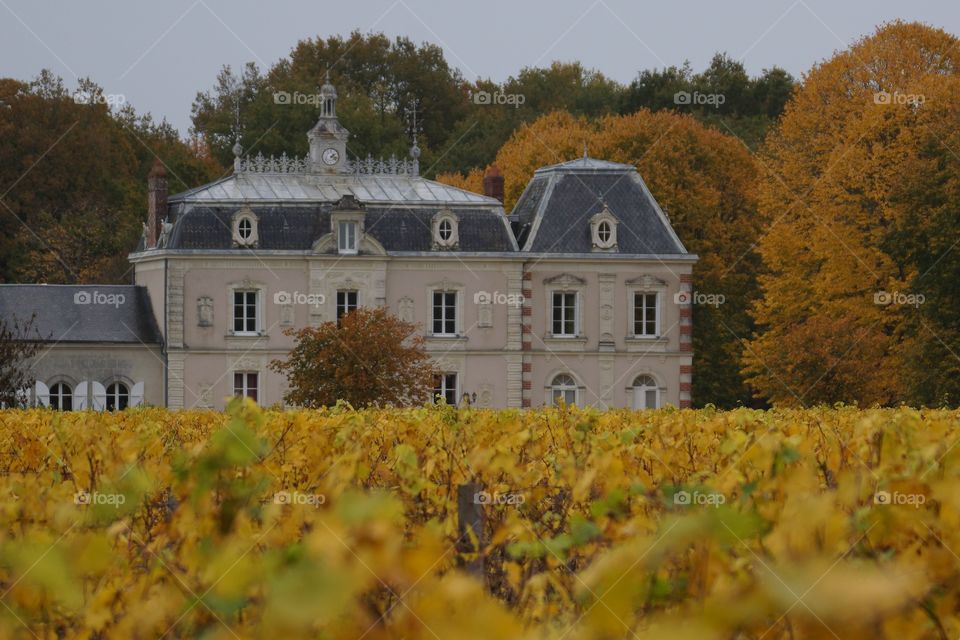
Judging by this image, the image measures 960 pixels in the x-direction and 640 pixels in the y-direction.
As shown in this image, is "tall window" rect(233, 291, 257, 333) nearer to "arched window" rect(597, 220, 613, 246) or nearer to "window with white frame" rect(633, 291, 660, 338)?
"arched window" rect(597, 220, 613, 246)

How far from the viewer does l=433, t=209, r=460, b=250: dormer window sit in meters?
46.5

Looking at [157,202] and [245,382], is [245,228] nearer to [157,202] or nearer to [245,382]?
[157,202]

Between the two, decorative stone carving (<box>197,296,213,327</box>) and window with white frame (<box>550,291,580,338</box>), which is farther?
window with white frame (<box>550,291,580,338</box>)

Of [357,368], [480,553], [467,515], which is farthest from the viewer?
[357,368]

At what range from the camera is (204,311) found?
149 feet

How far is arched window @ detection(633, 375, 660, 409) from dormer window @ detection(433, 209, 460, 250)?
6297 mm

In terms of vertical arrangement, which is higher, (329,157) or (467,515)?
(329,157)

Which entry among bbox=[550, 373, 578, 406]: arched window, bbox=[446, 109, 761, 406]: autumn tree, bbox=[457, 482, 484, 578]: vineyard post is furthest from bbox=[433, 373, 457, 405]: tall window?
bbox=[457, 482, 484, 578]: vineyard post

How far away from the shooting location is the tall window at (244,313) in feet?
149

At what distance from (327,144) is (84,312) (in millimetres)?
8442

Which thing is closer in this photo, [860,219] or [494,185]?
[860,219]

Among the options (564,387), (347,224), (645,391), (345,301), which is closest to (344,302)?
(345,301)

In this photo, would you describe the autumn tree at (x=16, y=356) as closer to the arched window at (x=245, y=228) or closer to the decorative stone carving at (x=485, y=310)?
the arched window at (x=245, y=228)

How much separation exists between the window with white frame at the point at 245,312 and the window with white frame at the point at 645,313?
1043 centimetres
